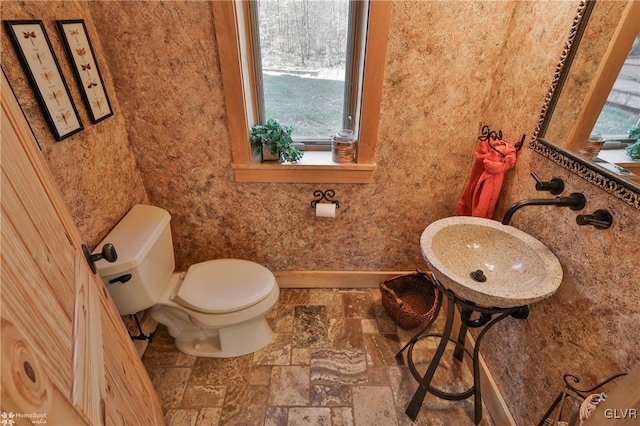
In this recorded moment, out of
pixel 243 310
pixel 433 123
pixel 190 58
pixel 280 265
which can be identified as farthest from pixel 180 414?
pixel 433 123

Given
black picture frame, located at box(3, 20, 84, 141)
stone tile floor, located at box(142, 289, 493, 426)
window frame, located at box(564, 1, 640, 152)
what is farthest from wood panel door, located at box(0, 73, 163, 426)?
window frame, located at box(564, 1, 640, 152)

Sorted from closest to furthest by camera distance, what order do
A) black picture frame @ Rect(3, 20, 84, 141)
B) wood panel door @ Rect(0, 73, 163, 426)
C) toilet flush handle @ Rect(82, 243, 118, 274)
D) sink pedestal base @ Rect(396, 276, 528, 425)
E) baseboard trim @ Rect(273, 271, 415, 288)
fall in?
wood panel door @ Rect(0, 73, 163, 426) < toilet flush handle @ Rect(82, 243, 118, 274) < black picture frame @ Rect(3, 20, 84, 141) < sink pedestal base @ Rect(396, 276, 528, 425) < baseboard trim @ Rect(273, 271, 415, 288)

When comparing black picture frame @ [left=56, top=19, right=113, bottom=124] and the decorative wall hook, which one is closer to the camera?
black picture frame @ [left=56, top=19, right=113, bottom=124]

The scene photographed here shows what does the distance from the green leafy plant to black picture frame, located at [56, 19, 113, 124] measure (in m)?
1.90

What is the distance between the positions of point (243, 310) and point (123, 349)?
0.57 m

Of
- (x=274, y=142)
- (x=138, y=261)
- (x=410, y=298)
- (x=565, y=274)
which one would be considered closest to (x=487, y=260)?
(x=565, y=274)

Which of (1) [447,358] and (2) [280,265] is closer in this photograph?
(1) [447,358]

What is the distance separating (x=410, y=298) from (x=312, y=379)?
2.59 ft

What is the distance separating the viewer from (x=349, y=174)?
67.9 inches

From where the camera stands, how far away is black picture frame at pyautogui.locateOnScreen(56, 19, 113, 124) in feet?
3.90

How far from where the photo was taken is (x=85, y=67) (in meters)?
1.27

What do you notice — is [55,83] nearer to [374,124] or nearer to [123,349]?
[123,349]

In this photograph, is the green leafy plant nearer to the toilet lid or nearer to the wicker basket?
the wicker basket

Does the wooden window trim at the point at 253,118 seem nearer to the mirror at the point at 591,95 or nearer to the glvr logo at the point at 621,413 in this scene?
the mirror at the point at 591,95
